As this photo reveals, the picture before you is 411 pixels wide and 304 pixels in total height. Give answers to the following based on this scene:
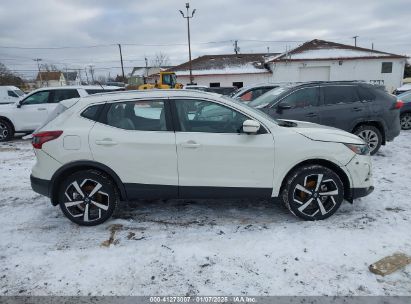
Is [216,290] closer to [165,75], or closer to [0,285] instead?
[0,285]

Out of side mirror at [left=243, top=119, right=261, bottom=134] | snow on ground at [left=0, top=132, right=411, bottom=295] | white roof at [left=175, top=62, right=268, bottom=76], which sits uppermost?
white roof at [left=175, top=62, right=268, bottom=76]

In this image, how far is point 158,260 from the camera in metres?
3.24

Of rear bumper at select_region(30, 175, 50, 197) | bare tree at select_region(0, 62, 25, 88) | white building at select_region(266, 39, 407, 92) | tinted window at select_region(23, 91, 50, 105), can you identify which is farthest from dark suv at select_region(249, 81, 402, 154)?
bare tree at select_region(0, 62, 25, 88)

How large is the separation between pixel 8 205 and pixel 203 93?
3.45 metres

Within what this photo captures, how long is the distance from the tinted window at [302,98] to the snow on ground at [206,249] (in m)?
2.66

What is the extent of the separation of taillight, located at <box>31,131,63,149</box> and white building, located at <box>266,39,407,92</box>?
3127cm

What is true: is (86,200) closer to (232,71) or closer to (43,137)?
(43,137)

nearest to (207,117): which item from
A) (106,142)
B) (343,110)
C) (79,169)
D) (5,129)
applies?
(106,142)

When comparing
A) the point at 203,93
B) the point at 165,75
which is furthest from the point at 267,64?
the point at 203,93

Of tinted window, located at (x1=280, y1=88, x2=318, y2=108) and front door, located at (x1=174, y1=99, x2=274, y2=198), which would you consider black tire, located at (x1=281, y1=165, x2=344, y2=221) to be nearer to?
front door, located at (x1=174, y1=99, x2=274, y2=198)

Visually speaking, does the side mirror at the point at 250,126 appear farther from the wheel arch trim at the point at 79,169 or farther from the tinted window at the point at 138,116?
the wheel arch trim at the point at 79,169

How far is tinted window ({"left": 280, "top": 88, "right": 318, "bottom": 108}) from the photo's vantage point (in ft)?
22.3

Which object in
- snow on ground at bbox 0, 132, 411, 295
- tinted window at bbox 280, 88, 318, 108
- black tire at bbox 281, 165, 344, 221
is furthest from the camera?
tinted window at bbox 280, 88, 318, 108

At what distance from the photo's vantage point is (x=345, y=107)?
6789 millimetres
